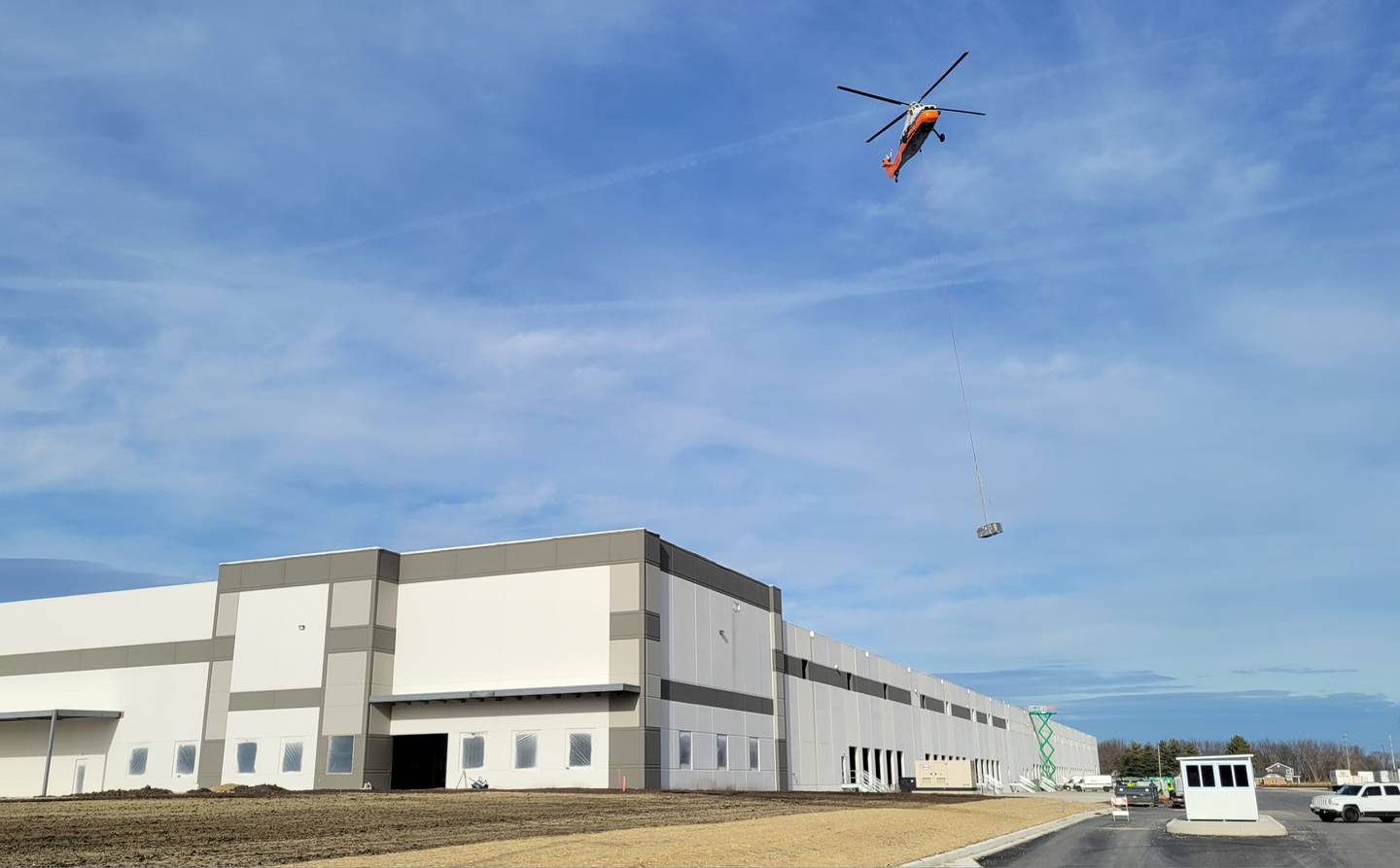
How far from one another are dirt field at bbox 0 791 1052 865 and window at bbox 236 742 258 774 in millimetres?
12897

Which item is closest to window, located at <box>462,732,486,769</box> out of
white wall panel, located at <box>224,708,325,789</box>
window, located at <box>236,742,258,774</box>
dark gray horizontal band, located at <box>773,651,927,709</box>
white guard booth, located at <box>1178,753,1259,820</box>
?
white wall panel, located at <box>224,708,325,789</box>

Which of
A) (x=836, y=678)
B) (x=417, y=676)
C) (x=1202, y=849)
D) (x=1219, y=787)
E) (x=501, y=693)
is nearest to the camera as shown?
(x=1202, y=849)

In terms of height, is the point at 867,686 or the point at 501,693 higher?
the point at 867,686

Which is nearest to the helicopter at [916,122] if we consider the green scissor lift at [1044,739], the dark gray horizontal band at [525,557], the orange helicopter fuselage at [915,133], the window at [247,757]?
the orange helicopter fuselage at [915,133]

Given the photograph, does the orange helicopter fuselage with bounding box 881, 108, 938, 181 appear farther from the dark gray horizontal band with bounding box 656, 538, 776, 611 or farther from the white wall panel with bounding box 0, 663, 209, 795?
the white wall panel with bounding box 0, 663, 209, 795

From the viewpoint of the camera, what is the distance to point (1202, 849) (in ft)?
94.1

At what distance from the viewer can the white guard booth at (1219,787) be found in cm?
→ 3903

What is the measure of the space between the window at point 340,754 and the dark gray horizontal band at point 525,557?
8.33 meters

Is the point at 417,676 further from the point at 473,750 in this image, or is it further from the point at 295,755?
the point at 295,755

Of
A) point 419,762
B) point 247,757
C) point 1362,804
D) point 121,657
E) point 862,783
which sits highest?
point 121,657

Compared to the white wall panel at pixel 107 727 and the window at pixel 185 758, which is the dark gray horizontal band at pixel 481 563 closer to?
the white wall panel at pixel 107 727

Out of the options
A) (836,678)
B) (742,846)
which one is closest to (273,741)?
(836,678)

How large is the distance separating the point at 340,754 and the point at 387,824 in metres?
26.3

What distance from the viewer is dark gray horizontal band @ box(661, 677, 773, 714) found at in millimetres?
50500
